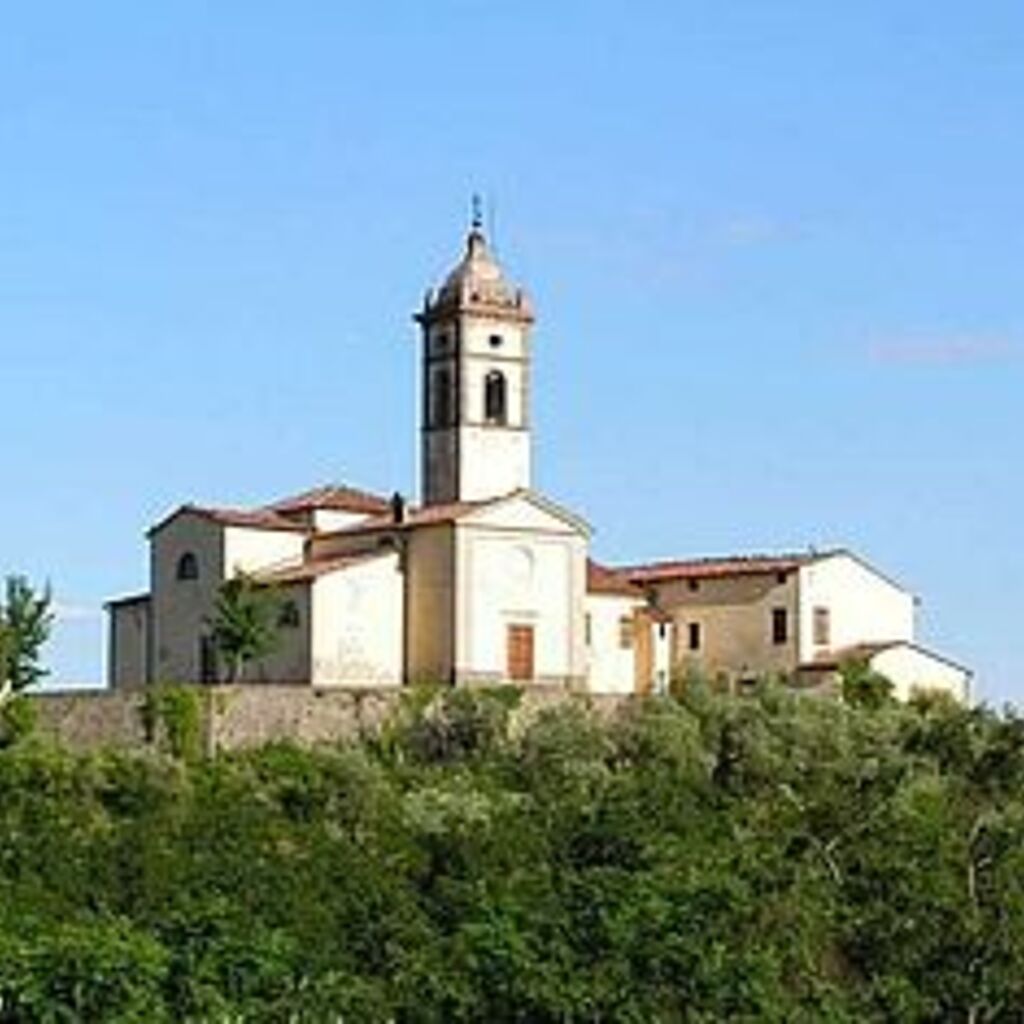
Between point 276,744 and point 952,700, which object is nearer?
point 276,744

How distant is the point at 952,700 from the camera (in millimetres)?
58844

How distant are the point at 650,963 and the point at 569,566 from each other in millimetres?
16573

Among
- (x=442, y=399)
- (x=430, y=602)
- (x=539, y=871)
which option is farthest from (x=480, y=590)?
(x=539, y=871)

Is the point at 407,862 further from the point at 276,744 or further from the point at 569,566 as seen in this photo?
the point at 569,566

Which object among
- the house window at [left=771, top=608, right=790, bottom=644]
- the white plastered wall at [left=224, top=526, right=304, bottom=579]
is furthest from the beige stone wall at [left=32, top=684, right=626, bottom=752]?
the house window at [left=771, top=608, right=790, bottom=644]

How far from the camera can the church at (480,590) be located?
57.5 m

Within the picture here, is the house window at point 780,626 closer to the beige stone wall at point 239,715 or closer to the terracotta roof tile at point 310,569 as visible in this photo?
the beige stone wall at point 239,715

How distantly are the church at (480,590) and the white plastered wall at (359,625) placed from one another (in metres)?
0.02

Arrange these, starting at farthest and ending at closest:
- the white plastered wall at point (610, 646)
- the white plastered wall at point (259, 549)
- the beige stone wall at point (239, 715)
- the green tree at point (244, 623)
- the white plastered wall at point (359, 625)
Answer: the white plastered wall at point (610, 646)
the white plastered wall at point (259, 549)
the green tree at point (244, 623)
the white plastered wall at point (359, 625)
the beige stone wall at point (239, 715)

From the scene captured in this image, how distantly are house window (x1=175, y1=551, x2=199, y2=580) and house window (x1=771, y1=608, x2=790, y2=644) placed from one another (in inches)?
420

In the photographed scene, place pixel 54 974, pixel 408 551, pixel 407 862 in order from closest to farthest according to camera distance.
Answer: pixel 54 974
pixel 407 862
pixel 408 551

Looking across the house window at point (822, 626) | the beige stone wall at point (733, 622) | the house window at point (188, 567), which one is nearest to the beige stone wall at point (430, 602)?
the house window at point (188, 567)

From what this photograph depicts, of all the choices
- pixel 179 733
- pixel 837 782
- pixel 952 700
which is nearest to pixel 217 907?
pixel 179 733

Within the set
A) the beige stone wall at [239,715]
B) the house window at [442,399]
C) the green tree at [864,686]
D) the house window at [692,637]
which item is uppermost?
the house window at [442,399]
